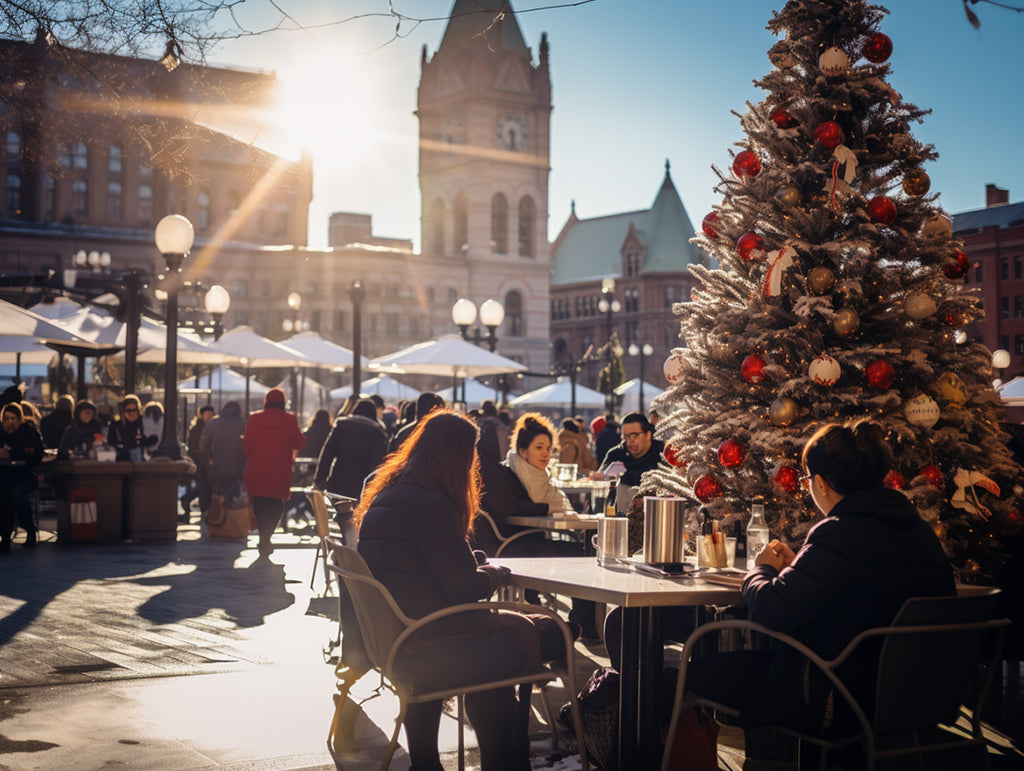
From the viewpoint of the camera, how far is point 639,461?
30.3 feet

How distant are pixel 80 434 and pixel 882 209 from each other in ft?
40.0

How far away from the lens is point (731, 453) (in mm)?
6219

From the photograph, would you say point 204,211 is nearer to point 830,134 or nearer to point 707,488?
point 830,134

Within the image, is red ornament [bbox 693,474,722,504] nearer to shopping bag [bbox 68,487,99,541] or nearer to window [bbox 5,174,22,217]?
shopping bag [bbox 68,487,99,541]

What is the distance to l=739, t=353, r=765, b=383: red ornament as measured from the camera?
6.32 meters

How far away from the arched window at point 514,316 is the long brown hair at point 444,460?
76.5 metres

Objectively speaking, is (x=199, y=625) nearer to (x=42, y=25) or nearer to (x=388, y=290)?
(x=42, y=25)

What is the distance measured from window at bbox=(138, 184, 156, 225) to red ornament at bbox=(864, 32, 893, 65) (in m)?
72.9

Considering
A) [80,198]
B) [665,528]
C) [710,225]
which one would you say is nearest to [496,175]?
[80,198]

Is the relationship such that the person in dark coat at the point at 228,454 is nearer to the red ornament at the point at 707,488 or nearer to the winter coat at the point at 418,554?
the red ornament at the point at 707,488

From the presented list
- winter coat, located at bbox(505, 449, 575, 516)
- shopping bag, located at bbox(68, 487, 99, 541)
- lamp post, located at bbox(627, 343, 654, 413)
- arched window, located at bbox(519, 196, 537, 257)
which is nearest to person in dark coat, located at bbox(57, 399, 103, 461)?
shopping bag, located at bbox(68, 487, 99, 541)

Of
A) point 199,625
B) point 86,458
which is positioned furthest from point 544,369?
point 199,625

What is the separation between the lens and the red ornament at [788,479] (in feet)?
20.2

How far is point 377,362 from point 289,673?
14774 mm
